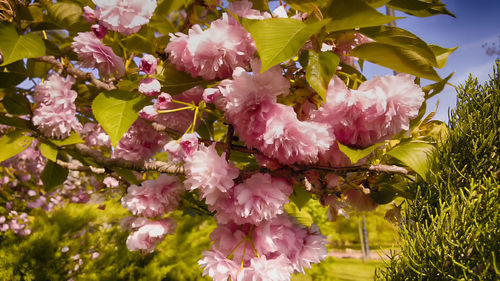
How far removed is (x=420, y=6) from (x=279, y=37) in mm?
365

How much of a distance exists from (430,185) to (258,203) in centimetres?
41

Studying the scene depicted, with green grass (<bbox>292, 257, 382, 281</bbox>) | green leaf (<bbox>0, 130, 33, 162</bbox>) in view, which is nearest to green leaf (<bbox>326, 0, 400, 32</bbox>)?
green leaf (<bbox>0, 130, 33, 162</bbox>)

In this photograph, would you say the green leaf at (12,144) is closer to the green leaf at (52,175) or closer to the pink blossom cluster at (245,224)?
the green leaf at (52,175)

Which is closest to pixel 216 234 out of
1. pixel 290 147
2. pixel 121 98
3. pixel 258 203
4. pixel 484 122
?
pixel 258 203

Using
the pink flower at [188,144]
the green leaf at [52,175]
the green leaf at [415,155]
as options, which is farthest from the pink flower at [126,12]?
the green leaf at [52,175]

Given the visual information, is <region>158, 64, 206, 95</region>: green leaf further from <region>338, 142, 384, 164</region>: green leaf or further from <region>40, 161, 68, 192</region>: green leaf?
<region>40, 161, 68, 192</region>: green leaf

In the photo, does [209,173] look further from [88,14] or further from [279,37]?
[88,14]

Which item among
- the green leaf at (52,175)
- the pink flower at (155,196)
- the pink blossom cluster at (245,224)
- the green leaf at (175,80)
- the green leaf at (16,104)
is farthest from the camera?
the green leaf at (52,175)

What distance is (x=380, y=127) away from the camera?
60cm

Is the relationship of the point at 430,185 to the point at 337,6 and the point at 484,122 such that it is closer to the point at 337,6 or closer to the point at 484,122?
the point at 484,122

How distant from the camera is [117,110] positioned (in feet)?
2.27

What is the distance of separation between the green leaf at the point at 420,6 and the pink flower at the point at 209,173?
1.58ft

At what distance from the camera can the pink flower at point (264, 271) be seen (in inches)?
24.6

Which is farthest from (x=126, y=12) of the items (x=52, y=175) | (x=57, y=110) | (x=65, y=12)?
(x=52, y=175)
